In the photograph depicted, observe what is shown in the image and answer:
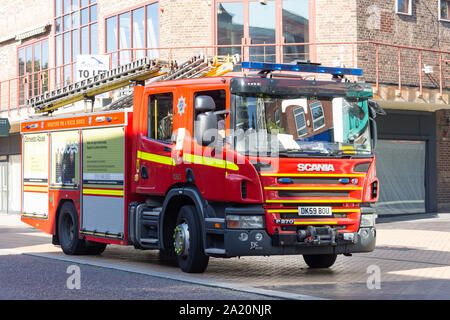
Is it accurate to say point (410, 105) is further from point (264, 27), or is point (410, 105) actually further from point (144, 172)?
point (144, 172)

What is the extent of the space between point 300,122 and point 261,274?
2.28 m

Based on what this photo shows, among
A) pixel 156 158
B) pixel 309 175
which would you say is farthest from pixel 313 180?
pixel 156 158

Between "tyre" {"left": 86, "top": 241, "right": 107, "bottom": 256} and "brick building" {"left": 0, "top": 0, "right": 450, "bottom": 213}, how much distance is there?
7.98 m

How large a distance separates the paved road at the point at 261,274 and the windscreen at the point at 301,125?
173 cm

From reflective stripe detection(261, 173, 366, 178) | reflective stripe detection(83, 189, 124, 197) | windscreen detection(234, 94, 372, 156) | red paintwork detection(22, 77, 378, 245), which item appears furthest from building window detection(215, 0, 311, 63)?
reflective stripe detection(261, 173, 366, 178)

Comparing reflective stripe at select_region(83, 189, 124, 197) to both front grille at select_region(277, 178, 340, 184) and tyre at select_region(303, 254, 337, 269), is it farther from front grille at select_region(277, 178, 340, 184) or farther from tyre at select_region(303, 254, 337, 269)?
front grille at select_region(277, 178, 340, 184)

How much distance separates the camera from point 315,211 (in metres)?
10.8

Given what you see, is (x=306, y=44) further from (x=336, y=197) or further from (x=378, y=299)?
(x=378, y=299)

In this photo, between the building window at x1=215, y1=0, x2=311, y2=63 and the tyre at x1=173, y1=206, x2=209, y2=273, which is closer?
the tyre at x1=173, y1=206, x2=209, y2=273

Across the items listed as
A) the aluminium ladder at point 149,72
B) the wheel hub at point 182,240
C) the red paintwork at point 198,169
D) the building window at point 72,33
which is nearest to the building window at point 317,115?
the red paintwork at point 198,169

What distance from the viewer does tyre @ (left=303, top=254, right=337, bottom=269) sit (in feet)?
40.5

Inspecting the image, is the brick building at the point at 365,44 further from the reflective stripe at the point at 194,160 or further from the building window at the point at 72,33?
the reflective stripe at the point at 194,160
